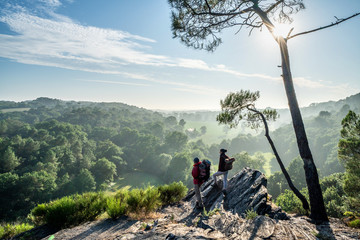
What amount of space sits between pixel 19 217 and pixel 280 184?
4823 centimetres

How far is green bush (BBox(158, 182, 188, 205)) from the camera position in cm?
753

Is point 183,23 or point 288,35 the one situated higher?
point 183,23

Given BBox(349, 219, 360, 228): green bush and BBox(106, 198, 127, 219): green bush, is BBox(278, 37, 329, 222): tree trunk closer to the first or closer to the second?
BBox(349, 219, 360, 228): green bush

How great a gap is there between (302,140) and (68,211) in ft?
Answer: 29.5

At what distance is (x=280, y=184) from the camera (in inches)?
1378

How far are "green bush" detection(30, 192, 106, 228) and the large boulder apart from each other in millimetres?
4365

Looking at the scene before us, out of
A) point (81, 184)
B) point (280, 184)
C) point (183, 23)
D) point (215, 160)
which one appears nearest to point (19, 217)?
point (81, 184)

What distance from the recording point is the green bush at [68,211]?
4867 mm

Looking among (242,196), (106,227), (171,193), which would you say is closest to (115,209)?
(106,227)

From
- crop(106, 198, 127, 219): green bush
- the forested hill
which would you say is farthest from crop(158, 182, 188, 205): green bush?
the forested hill

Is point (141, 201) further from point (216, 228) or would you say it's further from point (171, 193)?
point (216, 228)

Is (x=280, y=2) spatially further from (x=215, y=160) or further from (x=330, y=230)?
(x=215, y=160)

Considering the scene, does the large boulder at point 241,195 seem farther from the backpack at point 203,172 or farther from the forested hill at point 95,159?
the forested hill at point 95,159

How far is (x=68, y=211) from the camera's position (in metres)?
5.02
